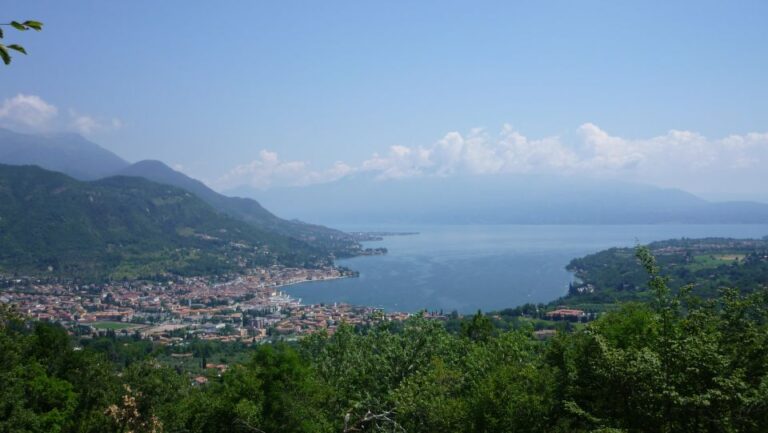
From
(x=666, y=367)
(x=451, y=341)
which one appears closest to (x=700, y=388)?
(x=666, y=367)

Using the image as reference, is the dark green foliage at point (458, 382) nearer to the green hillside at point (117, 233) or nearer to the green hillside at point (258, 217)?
the green hillside at point (117, 233)

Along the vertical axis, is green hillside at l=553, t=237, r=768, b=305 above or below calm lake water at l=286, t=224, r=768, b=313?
above

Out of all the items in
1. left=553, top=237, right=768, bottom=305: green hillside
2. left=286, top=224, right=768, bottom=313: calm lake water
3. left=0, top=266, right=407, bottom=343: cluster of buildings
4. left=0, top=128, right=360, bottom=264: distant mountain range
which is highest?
left=0, top=128, right=360, bottom=264: distant mountain range

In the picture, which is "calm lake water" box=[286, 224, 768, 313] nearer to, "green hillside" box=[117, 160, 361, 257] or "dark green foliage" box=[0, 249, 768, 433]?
"green hillside" box=[117, 160, 361, 257]

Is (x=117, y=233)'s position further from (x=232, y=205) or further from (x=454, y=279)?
(x=232, y=205)

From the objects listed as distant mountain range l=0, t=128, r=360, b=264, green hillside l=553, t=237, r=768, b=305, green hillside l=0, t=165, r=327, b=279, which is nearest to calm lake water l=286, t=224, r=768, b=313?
green hillside l=553, t=237, r=768, b=305

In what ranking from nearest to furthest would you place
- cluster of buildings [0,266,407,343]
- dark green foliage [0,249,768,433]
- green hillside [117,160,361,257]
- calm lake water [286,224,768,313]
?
dark green foliage [0,249,768,433] → cluster of buildings [0,266,407,343] → calm lake water [286,224,768,313] → green hillside [117,160,361,257]

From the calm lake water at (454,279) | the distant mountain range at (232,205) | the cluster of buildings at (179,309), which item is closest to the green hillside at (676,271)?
the calm lake water at (454,279)
